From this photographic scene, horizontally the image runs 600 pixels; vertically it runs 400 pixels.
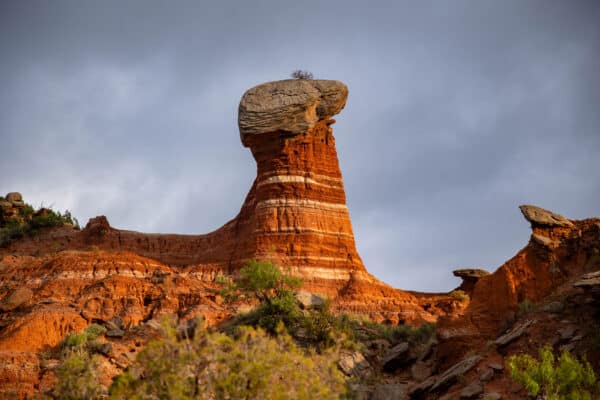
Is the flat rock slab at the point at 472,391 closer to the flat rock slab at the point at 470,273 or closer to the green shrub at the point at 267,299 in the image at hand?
the green shrub at the point at 267,299

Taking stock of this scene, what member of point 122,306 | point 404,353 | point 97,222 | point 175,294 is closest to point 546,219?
point 404,353

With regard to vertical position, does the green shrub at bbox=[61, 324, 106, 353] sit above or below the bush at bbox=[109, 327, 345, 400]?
above

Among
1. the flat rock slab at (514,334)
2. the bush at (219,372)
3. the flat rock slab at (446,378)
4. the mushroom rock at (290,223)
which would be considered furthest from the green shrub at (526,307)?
the mushroom rock at (290,223)

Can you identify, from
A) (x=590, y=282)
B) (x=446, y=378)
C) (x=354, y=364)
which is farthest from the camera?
(x=354, y=364)

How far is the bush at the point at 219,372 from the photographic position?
60.8 ft

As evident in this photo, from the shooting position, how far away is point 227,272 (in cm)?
4619

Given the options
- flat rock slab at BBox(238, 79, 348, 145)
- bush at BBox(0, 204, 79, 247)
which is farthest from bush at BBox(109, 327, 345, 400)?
bush at BBox(0, 204, 79, 247)

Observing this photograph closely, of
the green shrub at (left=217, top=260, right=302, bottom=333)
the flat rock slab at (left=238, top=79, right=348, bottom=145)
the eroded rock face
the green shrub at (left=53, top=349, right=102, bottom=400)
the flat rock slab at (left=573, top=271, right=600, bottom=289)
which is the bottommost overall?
the green shrub at (left=53, top=349, right=102, bottom=400)

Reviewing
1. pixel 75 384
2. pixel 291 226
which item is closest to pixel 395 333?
pixel 291 226

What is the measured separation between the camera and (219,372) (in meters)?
18.9

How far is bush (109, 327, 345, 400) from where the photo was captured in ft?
60.8

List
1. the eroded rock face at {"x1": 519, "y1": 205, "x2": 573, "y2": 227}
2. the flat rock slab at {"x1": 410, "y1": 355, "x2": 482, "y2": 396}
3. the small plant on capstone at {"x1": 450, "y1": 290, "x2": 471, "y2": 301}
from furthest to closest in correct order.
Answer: the small plant on capstone at {"x1": 450, "y1": 290, "x2": 471, "y2": 301}
the eroded rock face at {"x1": 519, "y1": 205, "x2": 573, "y2": 227}
the flat rock slab at {"x1": 410, "y1": 355, "x2": 482, "y2": 396}

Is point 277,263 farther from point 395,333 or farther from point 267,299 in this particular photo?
point 395,333

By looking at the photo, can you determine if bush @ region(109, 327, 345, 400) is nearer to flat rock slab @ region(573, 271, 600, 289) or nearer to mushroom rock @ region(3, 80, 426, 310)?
flat rock slab @ region(573, 271, 600, 289)
